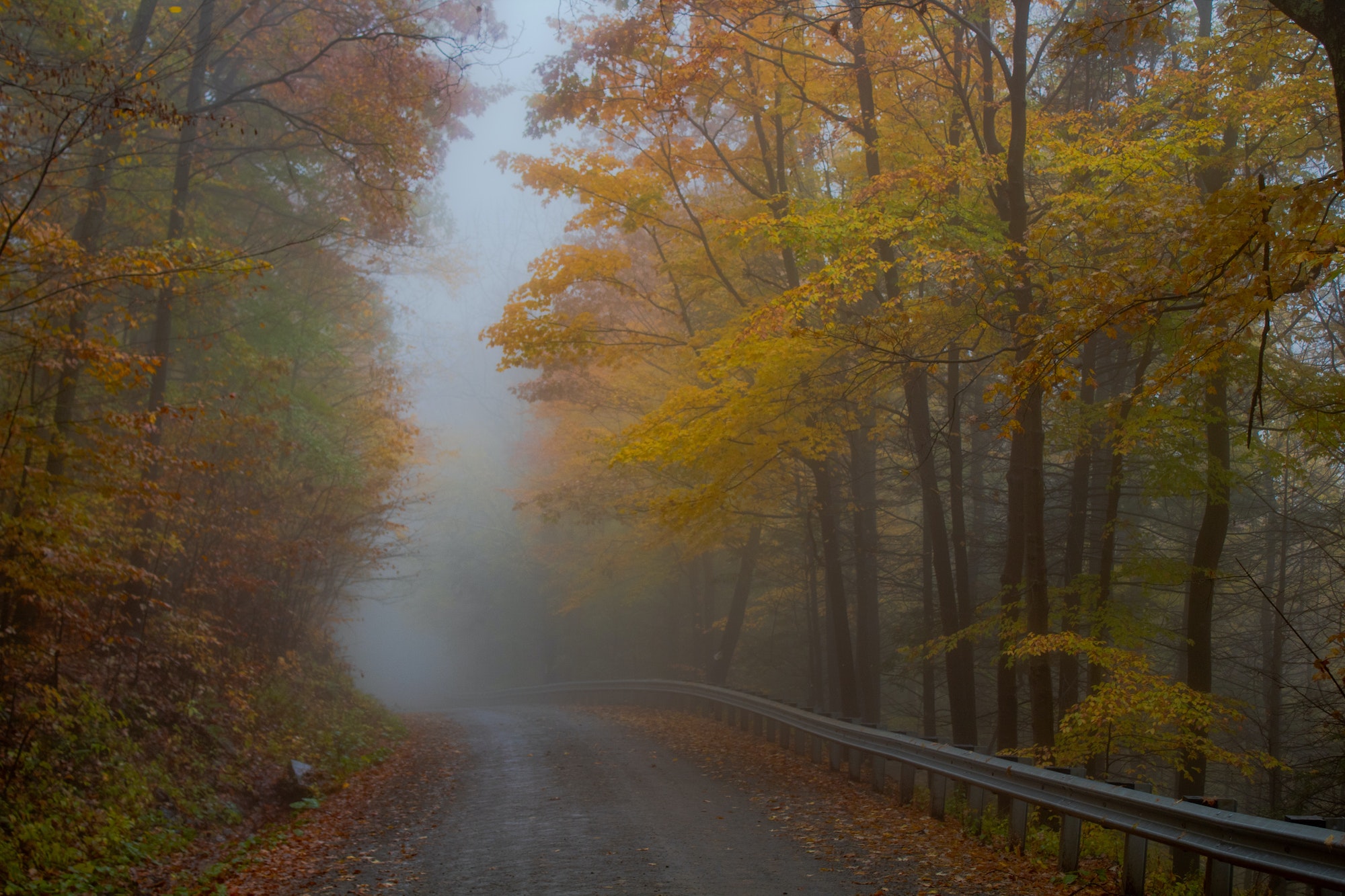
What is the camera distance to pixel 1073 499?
13.1 metres

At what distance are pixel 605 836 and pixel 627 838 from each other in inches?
8.3

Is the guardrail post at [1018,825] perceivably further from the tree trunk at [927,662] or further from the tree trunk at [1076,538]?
the tree trunk at [927,662]

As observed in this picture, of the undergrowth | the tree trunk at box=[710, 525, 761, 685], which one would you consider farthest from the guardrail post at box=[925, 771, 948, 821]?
the tree trunk at box=[710, 525, 761, 685]

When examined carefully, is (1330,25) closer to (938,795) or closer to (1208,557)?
(938,795)

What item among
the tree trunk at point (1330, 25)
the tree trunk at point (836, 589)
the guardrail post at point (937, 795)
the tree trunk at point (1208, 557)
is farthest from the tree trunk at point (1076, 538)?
the tree trunk at point (1330, 25)

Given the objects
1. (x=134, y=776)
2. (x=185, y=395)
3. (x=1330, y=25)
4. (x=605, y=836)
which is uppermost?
(x=1330, y=25)

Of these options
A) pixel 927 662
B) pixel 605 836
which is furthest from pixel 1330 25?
pixel 927 662

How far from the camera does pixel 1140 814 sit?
16.7 feet

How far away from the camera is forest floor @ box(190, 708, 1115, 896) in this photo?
5.86 meters

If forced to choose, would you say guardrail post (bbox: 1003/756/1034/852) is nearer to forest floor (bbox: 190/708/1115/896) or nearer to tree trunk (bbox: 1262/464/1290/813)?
forest floor (bbox: 190/708/1115/896)

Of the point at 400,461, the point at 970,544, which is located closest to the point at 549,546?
the point at 400,461

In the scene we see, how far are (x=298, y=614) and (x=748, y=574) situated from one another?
9.87 m

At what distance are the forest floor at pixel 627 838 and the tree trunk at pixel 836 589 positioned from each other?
8.95 ft

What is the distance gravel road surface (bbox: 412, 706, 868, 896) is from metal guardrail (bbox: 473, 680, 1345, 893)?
1.53 meters
